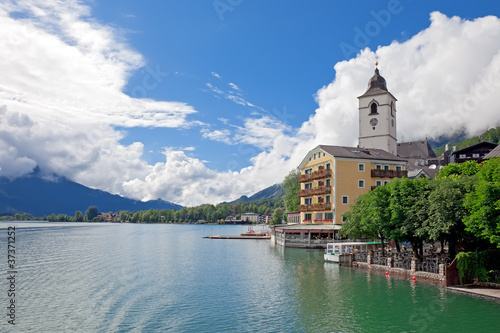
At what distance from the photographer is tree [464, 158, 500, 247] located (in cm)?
3077

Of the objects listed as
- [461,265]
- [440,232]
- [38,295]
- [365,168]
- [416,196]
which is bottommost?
[38,295]

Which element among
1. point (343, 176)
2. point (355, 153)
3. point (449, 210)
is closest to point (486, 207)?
point (449, 210)

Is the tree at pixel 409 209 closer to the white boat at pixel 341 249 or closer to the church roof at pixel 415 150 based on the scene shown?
the white boat at pixel 341 249

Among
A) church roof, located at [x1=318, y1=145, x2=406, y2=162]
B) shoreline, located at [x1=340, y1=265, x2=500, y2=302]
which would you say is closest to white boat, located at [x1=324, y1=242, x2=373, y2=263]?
shoreline, located at [x1=340, y1=265, x2=500, y2=302]

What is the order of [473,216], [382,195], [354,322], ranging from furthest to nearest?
1. [382,195]
2. [473,216]
3. [354,322]

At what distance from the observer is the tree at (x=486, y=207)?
101 ft

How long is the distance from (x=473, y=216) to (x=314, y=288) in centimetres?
1542

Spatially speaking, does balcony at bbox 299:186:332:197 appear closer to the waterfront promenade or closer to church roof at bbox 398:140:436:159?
the waterfront promenade

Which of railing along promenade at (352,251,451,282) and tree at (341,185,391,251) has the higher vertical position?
tree at (341,185,391,251)

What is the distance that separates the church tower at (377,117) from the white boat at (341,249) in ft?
176

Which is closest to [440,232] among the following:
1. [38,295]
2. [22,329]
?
[22,329]

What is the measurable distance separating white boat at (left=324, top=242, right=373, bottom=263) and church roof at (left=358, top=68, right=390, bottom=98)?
2393 inches

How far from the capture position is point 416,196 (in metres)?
42.5

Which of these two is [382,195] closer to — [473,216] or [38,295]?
[473,216]
